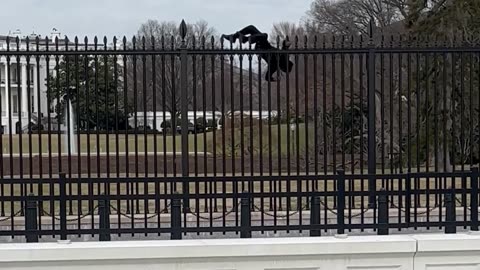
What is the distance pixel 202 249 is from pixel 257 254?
439 mm

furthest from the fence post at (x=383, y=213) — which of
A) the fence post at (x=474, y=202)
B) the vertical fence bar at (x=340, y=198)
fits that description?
the fence post at (x=474, y=202)

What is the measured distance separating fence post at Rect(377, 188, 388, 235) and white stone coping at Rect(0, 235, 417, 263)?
64cm

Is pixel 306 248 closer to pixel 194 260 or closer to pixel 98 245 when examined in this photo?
pixel 194 260

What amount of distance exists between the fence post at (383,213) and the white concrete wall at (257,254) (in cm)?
62

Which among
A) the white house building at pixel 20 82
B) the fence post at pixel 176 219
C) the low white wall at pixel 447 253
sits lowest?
the low white wall at pixel 447 253

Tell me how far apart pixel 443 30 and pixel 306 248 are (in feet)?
61.3

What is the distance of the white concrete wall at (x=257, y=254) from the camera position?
5.14 meters

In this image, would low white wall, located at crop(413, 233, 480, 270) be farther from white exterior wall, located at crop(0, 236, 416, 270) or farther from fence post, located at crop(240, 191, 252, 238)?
fence post, located at crop(240, 191, 252, 238)

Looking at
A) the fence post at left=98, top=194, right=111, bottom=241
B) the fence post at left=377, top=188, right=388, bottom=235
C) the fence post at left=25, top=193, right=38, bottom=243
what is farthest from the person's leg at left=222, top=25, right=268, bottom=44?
the fence post at left=25, top=193, right=38, bottom=243

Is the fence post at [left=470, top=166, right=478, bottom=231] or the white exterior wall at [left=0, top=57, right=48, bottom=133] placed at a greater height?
the white exterior wall at [left=0, top=57, right=48, bottom=133]

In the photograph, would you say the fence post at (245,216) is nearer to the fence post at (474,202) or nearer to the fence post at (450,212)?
the fence post at (450,212)

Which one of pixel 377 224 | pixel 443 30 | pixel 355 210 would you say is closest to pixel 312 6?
pixel 443 30

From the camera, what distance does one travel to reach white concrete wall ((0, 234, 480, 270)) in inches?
202

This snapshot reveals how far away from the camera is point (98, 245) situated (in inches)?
206
